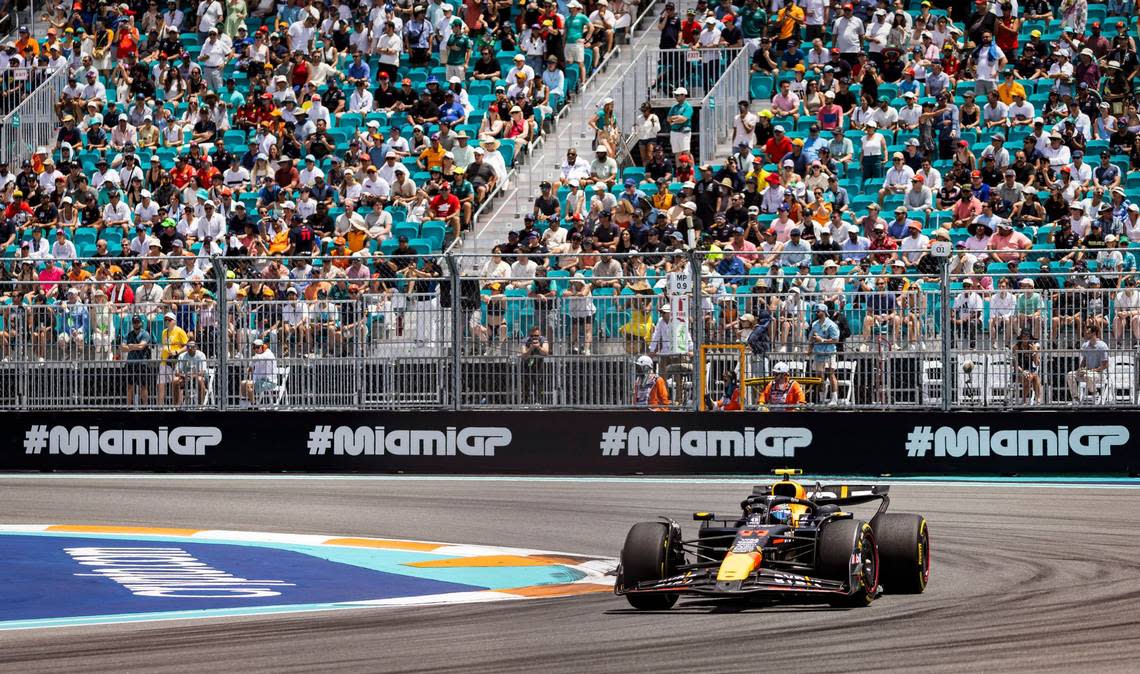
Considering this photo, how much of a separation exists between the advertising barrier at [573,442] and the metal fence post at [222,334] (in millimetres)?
288

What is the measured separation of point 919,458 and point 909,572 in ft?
32.2

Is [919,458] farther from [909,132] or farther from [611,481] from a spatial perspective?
[909,132]

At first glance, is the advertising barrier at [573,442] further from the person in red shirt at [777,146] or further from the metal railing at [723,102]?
the metal railing at [723,102]

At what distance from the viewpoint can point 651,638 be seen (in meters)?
9.70

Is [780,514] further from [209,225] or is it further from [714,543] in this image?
[209,225]

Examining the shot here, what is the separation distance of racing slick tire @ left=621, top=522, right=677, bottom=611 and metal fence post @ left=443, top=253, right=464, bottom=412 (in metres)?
10.6

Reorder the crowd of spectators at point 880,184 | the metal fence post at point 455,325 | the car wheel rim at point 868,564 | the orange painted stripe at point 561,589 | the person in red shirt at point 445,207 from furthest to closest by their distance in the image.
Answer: the person in red shirt at point 445,207, the metal fence post at point 455,325, the crowd of spectators at point 880,184, the orange painted stripe at point 561,589, the car wheel rim at point 868,564

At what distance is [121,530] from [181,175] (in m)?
15.3

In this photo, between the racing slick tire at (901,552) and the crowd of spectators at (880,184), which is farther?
the crowd of spectators at (880,184)

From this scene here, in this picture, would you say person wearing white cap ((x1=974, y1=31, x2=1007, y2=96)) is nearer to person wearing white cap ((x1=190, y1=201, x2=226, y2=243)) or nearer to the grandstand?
the grandstand

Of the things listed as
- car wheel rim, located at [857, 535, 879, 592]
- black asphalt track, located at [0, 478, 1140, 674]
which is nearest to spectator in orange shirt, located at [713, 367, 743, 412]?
black asphalt track, located at [0, 478, 1140, 674]

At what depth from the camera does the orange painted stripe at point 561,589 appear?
11828 millimetres

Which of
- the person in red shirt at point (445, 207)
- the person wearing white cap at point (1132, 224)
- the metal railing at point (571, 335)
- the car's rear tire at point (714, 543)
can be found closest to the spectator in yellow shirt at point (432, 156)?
the person in red shirt at point (445, 207)

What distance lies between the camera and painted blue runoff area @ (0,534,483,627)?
37.1 ft
